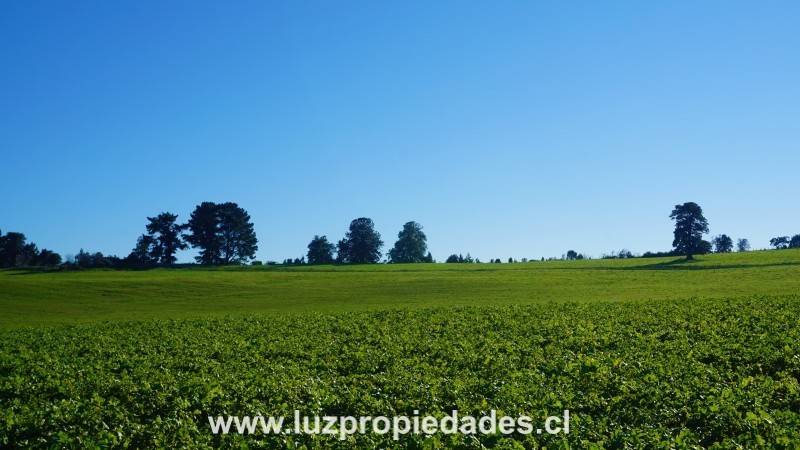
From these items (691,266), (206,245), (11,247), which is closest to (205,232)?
(206,245)

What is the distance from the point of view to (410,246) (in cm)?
15125

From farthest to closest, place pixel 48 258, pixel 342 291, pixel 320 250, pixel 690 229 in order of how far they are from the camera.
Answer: pixel 320 250 → pixel 48 258 → pixel 690 229 → pixel 342 291

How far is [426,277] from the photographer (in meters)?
76.2

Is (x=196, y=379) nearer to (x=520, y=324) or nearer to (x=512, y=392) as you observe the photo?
(x=512, y=392)

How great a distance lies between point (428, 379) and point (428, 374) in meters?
1.13

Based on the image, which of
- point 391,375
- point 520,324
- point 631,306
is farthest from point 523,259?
point 391,375

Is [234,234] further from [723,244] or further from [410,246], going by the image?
[723,244]

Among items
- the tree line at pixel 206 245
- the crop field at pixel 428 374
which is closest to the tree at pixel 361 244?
the tree line at pixel 206 245

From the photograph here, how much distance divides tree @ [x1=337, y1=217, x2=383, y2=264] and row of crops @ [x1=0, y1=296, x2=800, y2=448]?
10983cm

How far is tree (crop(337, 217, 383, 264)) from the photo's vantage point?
14325 centimetres

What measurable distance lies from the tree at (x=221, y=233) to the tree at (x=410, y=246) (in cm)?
3544

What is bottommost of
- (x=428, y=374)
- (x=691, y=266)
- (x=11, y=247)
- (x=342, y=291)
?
(x=428, y=374)

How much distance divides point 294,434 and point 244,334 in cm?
1881

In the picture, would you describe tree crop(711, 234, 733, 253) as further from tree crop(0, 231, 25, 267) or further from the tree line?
tree crop(0, 231, 25, 267)
